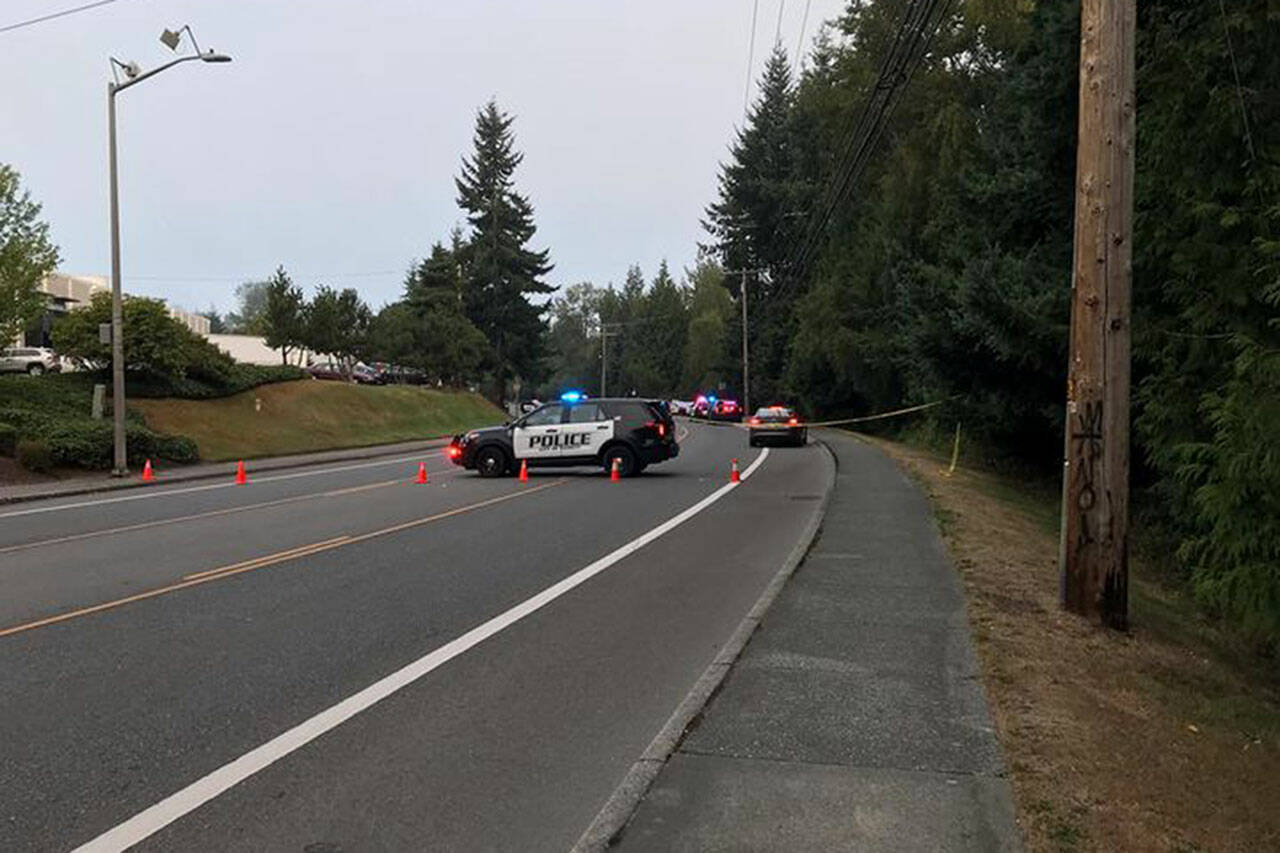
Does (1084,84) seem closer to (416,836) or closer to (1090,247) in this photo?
(1090,247)

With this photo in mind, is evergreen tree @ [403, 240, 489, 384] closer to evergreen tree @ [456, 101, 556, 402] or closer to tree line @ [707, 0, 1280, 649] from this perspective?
evergreen tree @ [456, 101, 556, 402]

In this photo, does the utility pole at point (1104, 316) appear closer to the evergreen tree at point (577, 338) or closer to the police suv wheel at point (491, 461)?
the police suv wheel at point (491, 461)

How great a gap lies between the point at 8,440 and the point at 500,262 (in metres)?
55.0

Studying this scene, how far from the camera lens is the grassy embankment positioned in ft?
100

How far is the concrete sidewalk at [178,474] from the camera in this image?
19.4 m

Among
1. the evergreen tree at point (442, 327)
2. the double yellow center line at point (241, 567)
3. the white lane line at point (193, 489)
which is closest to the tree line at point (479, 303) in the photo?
the evergreen tree at point (442, 327)

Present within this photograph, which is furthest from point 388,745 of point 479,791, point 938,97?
point 938,97

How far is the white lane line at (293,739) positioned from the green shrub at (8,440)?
18.5m

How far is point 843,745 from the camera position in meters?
4.97

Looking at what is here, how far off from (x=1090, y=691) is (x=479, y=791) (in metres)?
3.77

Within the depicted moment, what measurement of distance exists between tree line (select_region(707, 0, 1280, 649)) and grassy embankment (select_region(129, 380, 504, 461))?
67.2 feet

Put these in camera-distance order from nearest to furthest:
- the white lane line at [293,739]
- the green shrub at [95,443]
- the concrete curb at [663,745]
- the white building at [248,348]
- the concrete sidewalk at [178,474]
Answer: the concrete curb at [663,745], the white lane line at [293,739], the concrete sidewalk at [178,474], the green shrub at [95,443], the white building at [248,348]

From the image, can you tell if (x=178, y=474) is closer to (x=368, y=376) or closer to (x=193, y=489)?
(x=193, y=489)

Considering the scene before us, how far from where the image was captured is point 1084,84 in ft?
25.3
